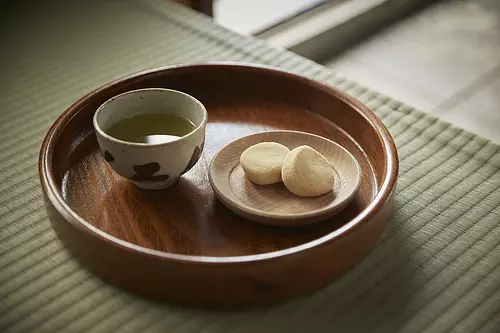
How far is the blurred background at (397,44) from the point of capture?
1.61 meters

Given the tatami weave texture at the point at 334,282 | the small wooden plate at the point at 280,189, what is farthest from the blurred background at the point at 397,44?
the small wooden plate at the point at 280,189

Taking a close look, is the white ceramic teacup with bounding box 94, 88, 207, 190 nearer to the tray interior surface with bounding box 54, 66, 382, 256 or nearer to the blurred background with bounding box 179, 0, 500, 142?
the tray interior surface with bounding box 54, 66, 382, 256

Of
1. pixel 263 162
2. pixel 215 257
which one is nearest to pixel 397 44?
pixel 263 162

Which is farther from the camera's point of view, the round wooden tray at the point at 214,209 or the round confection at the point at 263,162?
the round confection at the point at 263,162

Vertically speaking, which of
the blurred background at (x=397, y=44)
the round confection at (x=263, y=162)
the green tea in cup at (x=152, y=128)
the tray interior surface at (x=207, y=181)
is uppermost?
the green tea in cup at (x=152, y=128)

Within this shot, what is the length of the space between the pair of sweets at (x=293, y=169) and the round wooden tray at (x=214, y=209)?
0.15 feet

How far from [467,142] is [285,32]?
0.91m

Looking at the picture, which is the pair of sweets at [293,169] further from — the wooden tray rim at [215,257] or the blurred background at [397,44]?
the blurred background at [397,44]

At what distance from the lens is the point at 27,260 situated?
0.71m

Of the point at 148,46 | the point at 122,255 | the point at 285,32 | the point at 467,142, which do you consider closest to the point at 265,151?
the point at 122,255

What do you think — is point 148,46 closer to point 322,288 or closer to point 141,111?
point 141,111

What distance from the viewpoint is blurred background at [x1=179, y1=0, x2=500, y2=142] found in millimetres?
1606

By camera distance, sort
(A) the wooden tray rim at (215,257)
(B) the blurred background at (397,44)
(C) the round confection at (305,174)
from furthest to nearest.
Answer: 1. (B) the blurred background at (397,44)
2. (C) the round confection at (305,174)
3. (A) the wooden tray rim at (215,257)

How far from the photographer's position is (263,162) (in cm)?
73
